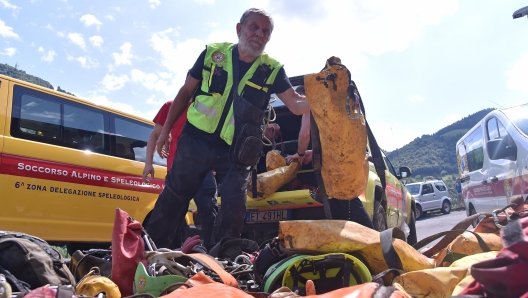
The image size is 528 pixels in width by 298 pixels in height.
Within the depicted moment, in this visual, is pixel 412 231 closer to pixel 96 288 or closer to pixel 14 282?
pixel 96 288

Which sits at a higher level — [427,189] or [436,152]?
[436,152]

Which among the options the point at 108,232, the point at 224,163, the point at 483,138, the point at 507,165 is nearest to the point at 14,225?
the point at 108,232

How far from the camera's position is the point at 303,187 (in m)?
4.78

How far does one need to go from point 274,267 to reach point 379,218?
3534 millimetres

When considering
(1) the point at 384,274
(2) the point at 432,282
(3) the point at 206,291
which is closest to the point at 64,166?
(3) the point at 206,291

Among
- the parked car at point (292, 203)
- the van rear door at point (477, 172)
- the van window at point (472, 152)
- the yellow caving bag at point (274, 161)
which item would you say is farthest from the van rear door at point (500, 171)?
the yellow caving bag at point (274, 161)

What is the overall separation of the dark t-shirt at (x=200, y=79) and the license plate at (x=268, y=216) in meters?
1.70

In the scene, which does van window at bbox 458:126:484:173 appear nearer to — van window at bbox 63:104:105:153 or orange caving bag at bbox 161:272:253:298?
van window at bbox 63:104:105:153

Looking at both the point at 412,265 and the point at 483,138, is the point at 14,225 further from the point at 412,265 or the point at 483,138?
the point at 483,138

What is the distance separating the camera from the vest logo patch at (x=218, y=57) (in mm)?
3125

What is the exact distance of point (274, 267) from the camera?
1.80m

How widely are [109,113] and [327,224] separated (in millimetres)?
4544

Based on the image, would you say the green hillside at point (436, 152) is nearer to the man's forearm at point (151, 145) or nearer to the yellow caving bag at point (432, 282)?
the man's forearm at point (151, 145)

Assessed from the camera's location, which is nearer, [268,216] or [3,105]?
[3,105]
